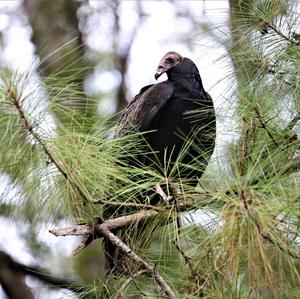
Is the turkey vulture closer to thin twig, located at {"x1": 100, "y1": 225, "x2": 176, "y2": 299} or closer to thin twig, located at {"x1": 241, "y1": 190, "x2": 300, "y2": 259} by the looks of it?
thin twig, located at {"x1": 100, "y1": 225, "x2": 176, "y2": 299}

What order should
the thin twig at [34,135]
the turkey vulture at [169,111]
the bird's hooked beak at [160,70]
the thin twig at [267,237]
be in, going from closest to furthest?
the thin twig at [267,237]
the thin twig at [34,135]
the turkey vulture at [169,111]
the bird's hooked beak at [160,70]

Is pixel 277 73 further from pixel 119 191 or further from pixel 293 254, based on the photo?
pixel 293 254

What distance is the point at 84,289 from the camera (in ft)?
7.06

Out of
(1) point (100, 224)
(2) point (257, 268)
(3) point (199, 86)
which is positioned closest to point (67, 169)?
(1) point (100, 224)

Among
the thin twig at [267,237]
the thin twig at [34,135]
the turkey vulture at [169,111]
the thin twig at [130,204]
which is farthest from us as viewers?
the turkey vulture at [169,111]

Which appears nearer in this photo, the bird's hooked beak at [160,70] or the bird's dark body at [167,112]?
the bird's dark body at [167,112]

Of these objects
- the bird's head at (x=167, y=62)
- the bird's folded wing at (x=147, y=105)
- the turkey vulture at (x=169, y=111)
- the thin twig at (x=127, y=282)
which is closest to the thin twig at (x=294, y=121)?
the thin twig at (x=127, y=282)

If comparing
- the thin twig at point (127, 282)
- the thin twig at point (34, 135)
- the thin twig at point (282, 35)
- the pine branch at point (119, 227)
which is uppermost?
the thin twig at point (282, 35)

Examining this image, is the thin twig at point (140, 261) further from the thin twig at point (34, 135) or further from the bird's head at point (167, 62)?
the bird's head at point (167, 62)

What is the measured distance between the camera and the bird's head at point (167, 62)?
3.04 meters

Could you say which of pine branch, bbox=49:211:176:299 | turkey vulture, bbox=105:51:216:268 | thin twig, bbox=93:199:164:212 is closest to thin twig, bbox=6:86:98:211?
thin twig, bbox=93:199:164:212

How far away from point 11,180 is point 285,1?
2.77 feet

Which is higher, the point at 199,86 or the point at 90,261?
the point at 199,86

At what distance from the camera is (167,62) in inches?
121
